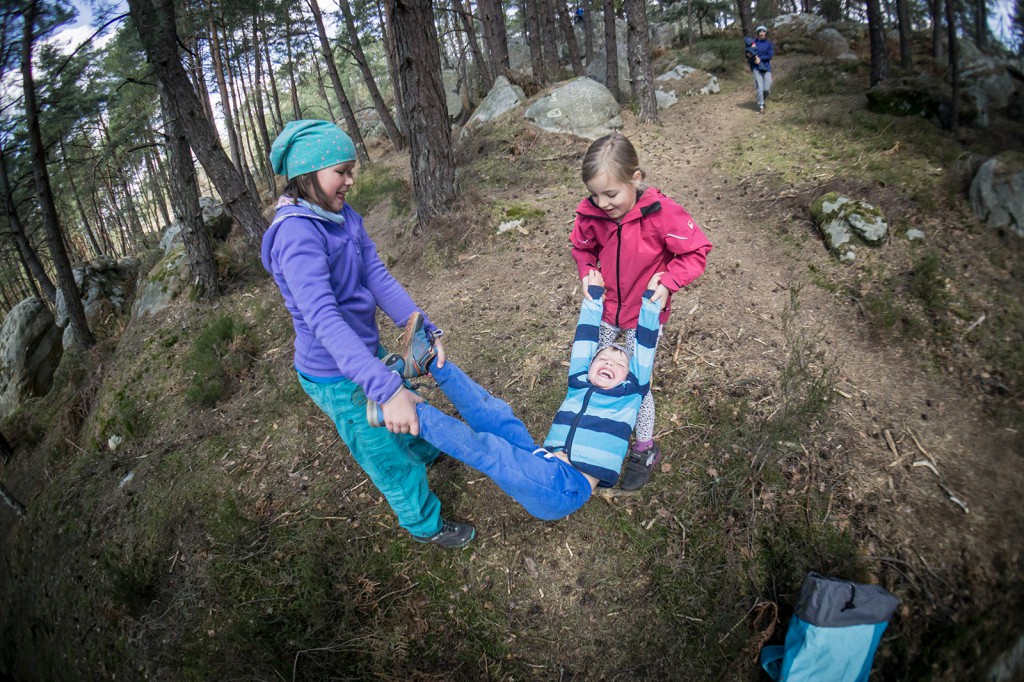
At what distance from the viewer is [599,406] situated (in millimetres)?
2842

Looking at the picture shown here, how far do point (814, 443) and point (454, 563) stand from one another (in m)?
2.72

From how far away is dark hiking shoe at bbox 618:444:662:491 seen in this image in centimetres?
335

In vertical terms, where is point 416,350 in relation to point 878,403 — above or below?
above

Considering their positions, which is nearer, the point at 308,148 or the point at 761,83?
the point at 308,148

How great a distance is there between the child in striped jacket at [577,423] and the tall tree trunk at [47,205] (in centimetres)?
851

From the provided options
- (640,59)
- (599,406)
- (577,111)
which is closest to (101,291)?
(577,111)

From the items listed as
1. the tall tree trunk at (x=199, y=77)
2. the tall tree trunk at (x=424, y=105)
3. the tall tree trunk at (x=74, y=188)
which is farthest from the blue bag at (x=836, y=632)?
the tall tree trunk at (x=199, y=77)

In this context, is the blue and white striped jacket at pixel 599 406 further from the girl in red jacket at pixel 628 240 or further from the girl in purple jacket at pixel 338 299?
the girl in purple jacket at pixel 338 299

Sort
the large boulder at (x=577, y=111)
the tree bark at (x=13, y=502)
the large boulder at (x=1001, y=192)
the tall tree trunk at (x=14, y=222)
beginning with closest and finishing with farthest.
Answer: the large boulder at (x=1001, y=192), the tree bark at (x=13, y=502), the tall tree trunk at (x=14, y=222), the large boulder at (x=577, y=111)

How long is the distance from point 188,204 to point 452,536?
6769 millimetres

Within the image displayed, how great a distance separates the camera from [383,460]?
2738 millimetres

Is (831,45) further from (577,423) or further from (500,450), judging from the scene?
(500,450)

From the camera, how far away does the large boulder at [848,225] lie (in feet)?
16.6

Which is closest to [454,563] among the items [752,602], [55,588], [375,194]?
[752,602]
